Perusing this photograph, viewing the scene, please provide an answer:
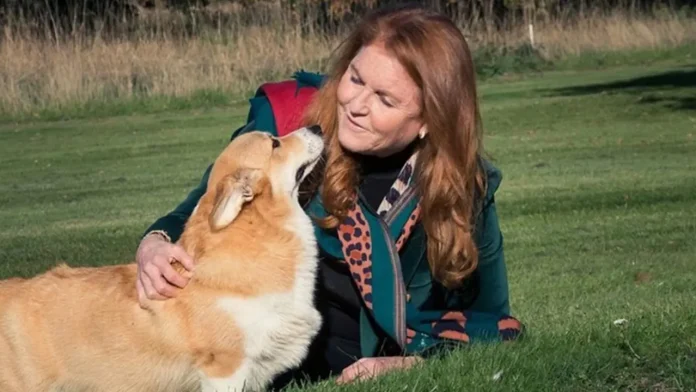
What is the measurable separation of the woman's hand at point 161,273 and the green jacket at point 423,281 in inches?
18.9

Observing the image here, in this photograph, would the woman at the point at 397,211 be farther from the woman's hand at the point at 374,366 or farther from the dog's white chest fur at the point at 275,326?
the dog's white chest fur at the point at 275,326

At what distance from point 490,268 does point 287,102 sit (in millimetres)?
1168

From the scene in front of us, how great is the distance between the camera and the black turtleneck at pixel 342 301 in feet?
17.7

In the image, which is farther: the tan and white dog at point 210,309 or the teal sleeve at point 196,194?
the teal sleeve at point 196,194

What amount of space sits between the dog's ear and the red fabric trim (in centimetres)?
66

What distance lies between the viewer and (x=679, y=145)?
15.3 metres

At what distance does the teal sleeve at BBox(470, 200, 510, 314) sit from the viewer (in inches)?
211

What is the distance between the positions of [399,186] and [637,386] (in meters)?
1.43

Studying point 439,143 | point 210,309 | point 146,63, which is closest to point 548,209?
point 439,143

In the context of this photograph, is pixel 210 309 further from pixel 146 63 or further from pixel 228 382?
pixel 146 63

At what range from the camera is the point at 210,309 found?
4680 mm

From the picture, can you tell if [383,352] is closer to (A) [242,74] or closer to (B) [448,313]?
(B) [448,313]

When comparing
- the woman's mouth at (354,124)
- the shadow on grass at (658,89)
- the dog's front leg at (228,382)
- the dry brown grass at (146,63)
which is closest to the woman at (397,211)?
the woman's mouth at (354,124)

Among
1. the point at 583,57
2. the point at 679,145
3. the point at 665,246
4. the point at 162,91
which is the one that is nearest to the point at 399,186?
the point at 665,246
